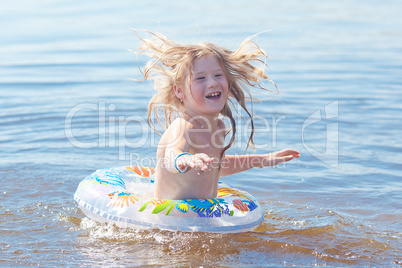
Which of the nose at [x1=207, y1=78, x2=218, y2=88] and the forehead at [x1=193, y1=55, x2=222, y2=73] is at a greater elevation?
the forehead at [x1=193, y1=55, x2=222, y2=73]

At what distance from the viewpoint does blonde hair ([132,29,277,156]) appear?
182 inches

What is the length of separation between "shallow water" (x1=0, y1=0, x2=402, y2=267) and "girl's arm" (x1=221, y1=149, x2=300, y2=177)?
0.49 meters

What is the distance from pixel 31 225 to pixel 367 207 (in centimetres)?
296

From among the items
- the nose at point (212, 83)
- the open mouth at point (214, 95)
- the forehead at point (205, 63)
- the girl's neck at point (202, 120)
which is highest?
the forehead at point (205, 63)

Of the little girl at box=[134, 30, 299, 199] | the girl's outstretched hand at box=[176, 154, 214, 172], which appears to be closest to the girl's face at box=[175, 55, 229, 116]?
the little girl at box=[134, 30, 299, 199]

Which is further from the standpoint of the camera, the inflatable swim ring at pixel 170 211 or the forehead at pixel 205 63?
the forehead at pixel 205 63

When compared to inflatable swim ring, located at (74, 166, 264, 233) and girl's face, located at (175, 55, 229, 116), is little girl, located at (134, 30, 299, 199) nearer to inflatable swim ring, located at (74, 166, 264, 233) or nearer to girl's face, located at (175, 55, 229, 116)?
girl's face, located at (175, 55, 229, 116)

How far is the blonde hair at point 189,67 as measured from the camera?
4617 millimetres

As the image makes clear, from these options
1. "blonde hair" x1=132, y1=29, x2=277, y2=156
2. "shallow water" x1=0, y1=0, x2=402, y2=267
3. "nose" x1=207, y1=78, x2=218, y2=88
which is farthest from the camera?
"blonde hair" x1=132, y1=29, x2=277, y2=156

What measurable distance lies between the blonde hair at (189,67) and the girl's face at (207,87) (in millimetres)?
53
